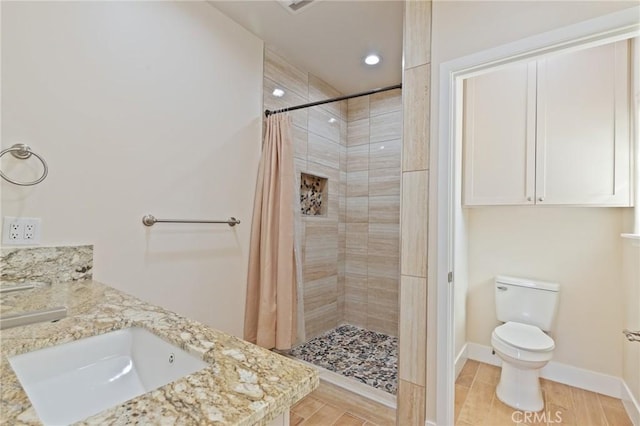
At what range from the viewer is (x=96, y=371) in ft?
2.52

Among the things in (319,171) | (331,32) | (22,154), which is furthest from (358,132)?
(22,154)

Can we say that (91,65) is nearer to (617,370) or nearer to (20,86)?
(20,86)

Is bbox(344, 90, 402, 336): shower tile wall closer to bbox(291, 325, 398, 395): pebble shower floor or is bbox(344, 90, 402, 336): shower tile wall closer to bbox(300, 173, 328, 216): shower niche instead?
bbox(291, 325, 398, 395): pebble shower floor

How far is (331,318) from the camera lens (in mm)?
3090

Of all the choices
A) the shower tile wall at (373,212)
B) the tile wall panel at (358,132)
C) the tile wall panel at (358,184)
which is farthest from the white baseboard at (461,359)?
the tile wall panel at (358,132)

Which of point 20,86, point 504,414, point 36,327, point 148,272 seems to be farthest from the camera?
point 504,414

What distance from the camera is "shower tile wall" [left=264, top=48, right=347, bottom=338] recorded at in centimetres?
261

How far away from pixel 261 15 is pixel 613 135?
2388 millimetres

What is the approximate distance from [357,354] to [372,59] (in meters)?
2.47

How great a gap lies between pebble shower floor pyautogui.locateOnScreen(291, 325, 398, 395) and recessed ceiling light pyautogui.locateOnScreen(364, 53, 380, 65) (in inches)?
96.9

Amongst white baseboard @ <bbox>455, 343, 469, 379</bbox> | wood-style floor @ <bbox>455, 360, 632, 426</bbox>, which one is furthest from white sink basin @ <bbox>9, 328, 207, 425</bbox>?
white baseboard @ <bbox>455, 343, 469, 379</bbox>

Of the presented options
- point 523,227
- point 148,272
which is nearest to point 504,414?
point 523,227

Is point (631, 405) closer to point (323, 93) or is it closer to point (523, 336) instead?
point (523, 336)

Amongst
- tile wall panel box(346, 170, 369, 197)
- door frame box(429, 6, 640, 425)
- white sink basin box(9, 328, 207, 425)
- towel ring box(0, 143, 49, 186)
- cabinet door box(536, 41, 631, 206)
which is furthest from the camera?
tile wall panel box(346, 170, 369, 197)
